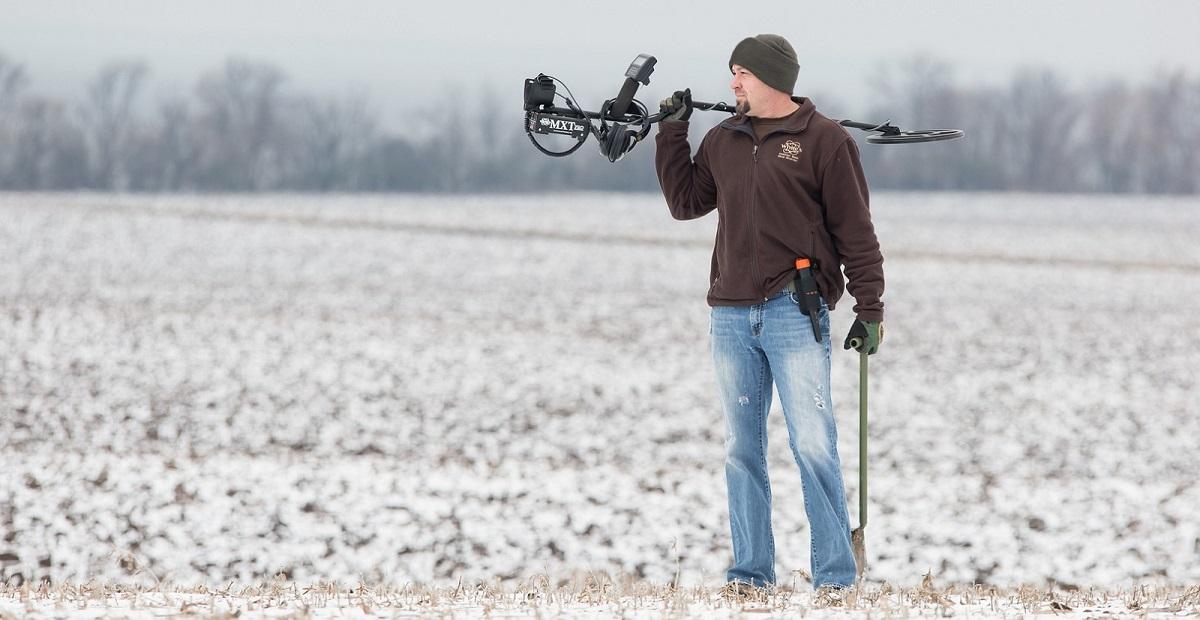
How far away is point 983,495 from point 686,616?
565 centimetres

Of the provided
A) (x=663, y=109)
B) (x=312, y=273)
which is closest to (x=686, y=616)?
(x=663, y=109)

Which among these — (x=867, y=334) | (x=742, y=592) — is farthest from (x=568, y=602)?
(x=867, y=334)

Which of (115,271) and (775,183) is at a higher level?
(775,183)

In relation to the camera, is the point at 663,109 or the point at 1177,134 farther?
the point at 1177,134

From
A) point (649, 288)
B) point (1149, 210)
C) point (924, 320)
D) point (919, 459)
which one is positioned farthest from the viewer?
point (1149, 210)

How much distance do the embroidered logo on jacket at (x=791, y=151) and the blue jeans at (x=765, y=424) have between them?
54cm

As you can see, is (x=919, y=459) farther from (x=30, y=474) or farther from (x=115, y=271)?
(x=115, y=271)

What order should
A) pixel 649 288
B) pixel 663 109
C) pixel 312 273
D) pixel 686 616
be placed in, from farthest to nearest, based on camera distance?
1. pixel 312 273
2. pixel 649 288
3. pixel 663 109
4. pixel 686 616

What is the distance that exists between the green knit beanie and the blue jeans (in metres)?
0.85

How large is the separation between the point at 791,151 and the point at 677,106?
0.51 metres

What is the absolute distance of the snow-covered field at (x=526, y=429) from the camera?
7879mm

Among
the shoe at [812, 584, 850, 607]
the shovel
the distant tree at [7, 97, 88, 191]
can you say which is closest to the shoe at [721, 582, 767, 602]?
the shoe at [812, 584, 850, 607]

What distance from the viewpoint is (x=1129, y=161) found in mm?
81875

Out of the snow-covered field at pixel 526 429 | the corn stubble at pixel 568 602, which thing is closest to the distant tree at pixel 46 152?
the snow-covered field at pixel 526 429
